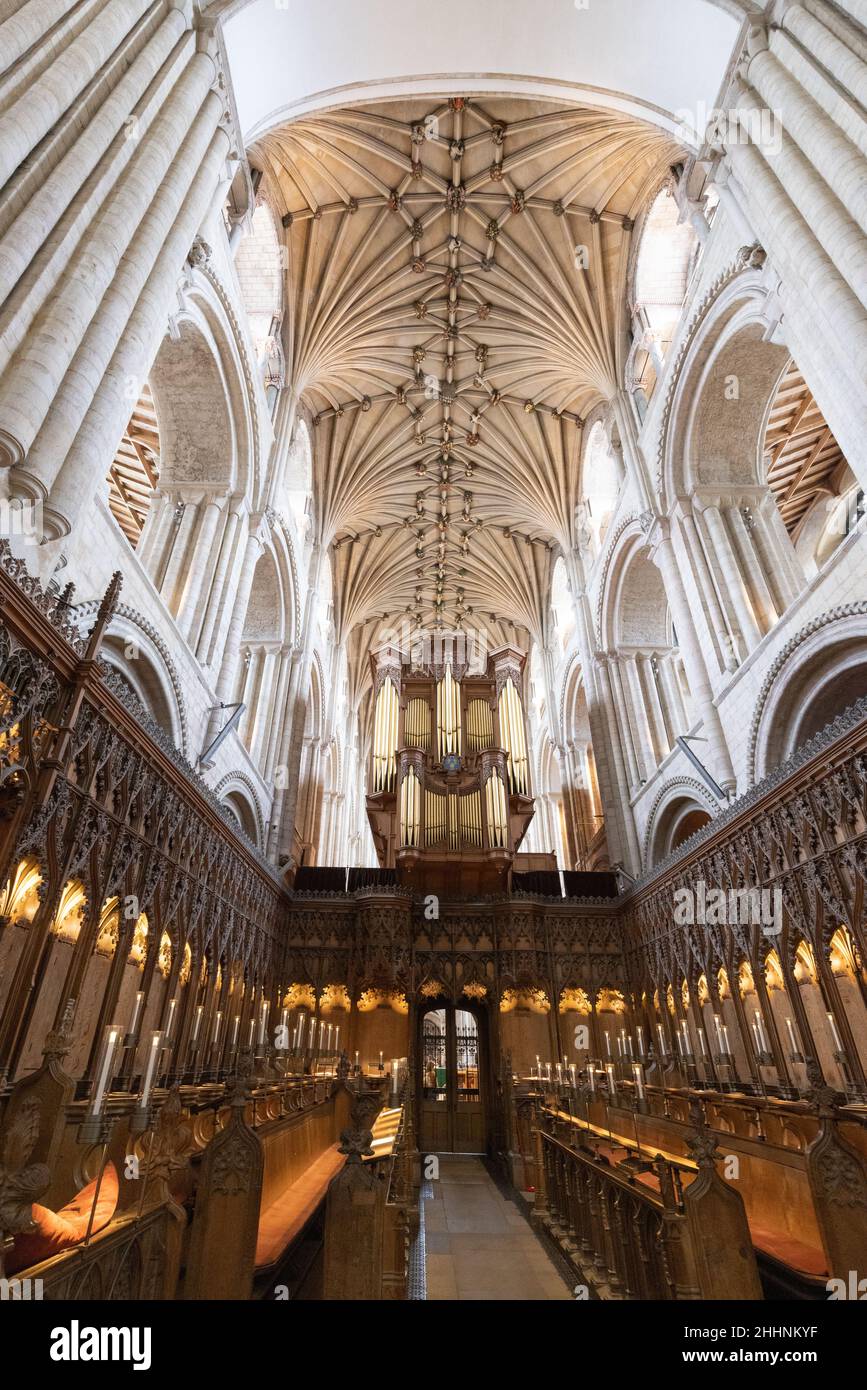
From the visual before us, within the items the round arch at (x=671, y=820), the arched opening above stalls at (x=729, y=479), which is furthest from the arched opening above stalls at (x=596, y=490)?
the round arch at (x=671, y=820)

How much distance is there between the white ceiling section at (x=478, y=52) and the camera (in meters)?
11.0

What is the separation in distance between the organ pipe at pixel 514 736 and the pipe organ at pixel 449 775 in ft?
0.10

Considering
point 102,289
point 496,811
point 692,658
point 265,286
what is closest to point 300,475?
point 265,286

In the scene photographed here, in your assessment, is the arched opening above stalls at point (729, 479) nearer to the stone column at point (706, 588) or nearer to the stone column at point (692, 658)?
the stone column at point (706, 588)

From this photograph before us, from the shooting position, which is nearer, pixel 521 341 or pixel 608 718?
pixel 608 718

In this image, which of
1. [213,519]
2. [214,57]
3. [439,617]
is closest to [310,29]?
[214,57]

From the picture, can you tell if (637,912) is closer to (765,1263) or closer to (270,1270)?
(765,1263)

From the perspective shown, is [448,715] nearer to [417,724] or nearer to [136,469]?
[417,724]

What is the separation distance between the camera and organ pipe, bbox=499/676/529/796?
2055 cm

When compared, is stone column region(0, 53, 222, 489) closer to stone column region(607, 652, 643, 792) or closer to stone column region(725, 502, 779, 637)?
stone column region(725, 502, 779, 637)

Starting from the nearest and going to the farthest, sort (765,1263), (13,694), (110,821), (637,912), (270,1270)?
(270,1270) < (765,1263) < (13,694) < (110,821) < (637,912)

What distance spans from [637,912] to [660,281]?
14970mm

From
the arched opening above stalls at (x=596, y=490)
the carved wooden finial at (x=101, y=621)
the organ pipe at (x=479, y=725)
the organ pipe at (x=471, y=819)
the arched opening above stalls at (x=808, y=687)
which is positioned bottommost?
the carved wooden finial at (x=101, y=621)

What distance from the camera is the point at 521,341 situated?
773 inches
